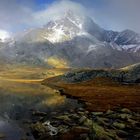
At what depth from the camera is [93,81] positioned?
573 feet

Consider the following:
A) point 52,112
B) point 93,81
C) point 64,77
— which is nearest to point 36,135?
point 52,112

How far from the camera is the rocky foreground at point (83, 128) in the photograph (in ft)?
160

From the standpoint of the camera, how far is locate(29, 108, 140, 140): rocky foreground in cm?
4881

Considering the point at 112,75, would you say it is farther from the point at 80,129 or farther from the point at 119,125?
the point at 80,129

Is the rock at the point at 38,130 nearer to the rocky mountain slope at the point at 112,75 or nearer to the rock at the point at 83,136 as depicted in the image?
the rock at the point at 83,136

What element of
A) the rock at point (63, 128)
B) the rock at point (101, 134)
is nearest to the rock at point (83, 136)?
the rock at point (101, 134)

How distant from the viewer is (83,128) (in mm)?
53406

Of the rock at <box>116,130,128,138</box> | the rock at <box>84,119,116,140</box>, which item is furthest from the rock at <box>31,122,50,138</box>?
the rock at <box>116,130,128,138</box>

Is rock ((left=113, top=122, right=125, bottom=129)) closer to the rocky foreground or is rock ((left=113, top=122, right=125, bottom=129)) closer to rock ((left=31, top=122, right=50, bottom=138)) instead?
the rocky foreground

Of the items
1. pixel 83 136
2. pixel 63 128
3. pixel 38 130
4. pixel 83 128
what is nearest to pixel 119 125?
pixel 83 128

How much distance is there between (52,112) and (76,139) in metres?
26.0

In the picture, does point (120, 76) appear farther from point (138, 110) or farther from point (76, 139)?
point (76, 139)

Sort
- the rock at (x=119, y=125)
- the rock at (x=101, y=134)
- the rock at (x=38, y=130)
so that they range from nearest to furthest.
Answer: the rock at (x=101, y=134), the rock at (x=38, y=130), the rock at (x=119, y=125)

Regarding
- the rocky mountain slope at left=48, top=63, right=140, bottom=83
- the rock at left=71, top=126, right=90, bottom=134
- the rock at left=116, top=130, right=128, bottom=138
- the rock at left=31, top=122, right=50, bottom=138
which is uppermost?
the rocky mountain slope at left=48, top=63, right=140, bottom=83
